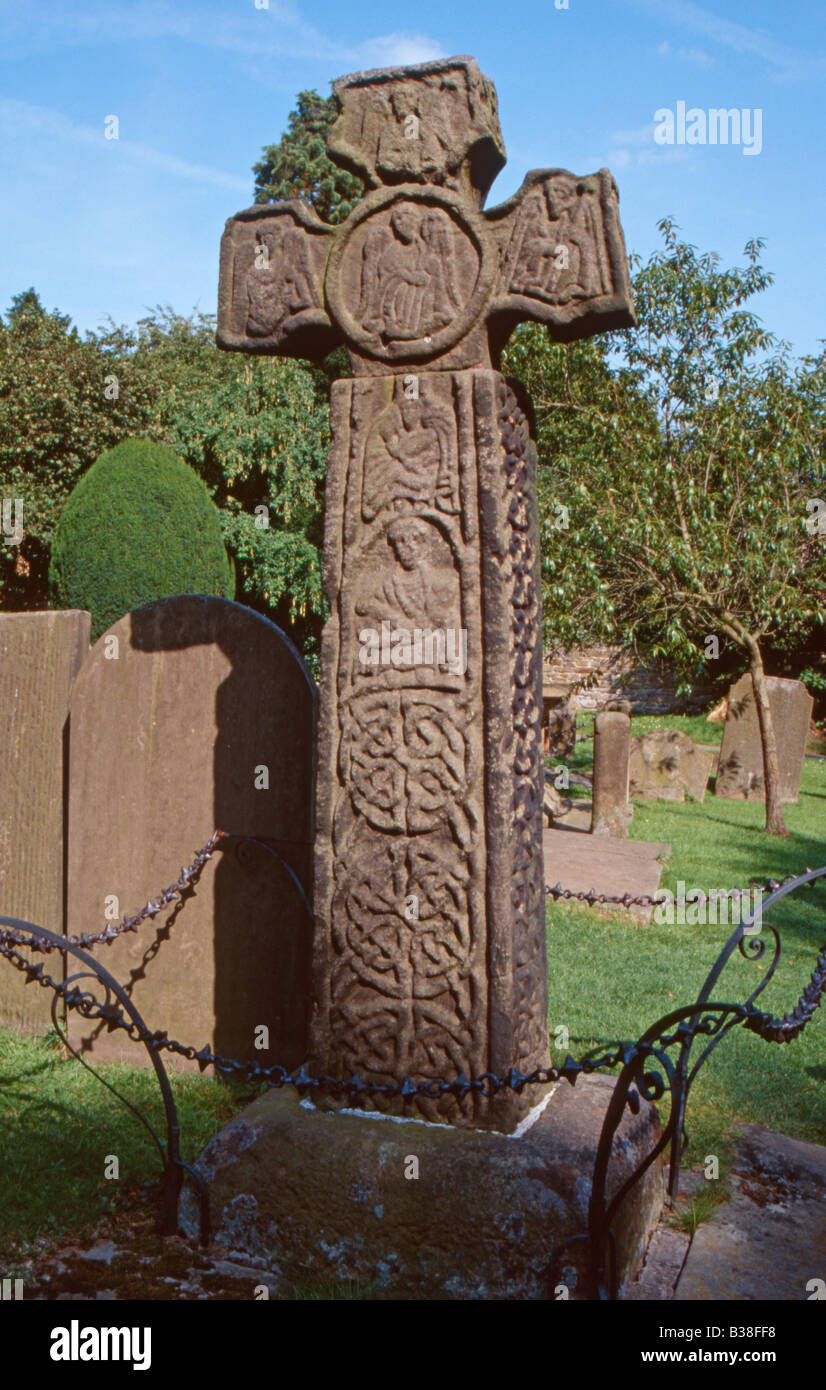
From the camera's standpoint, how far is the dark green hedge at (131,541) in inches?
496

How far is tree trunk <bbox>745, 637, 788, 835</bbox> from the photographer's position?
1049cm

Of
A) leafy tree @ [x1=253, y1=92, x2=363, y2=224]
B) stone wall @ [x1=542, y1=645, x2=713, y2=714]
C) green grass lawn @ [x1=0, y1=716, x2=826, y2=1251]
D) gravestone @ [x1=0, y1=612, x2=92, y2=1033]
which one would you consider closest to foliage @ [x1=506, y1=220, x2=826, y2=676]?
green grass lawn @ [x1=0, y1=716, x2=826, y2=1251]

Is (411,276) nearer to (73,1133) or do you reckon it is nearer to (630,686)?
(73,1133)

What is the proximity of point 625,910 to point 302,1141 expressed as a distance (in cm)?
409

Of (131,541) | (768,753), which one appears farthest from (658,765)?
(131,541)

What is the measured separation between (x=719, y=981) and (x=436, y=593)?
3347 millimetres

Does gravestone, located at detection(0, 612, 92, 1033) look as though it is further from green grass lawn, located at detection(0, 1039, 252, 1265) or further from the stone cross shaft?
the stone cross shaft

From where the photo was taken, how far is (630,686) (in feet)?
77.7

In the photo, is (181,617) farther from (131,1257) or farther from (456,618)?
(131,1257)

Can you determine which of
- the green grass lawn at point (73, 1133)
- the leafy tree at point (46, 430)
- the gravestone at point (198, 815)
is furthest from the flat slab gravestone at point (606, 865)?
the leafy tree at point (46, 430)

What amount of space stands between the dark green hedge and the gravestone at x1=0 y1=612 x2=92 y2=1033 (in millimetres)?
8242

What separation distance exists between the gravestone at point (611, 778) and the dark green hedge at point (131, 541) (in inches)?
219

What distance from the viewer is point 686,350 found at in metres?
11.0

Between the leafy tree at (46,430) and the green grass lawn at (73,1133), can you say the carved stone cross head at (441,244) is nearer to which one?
the green grass lawn at (73,1133)
